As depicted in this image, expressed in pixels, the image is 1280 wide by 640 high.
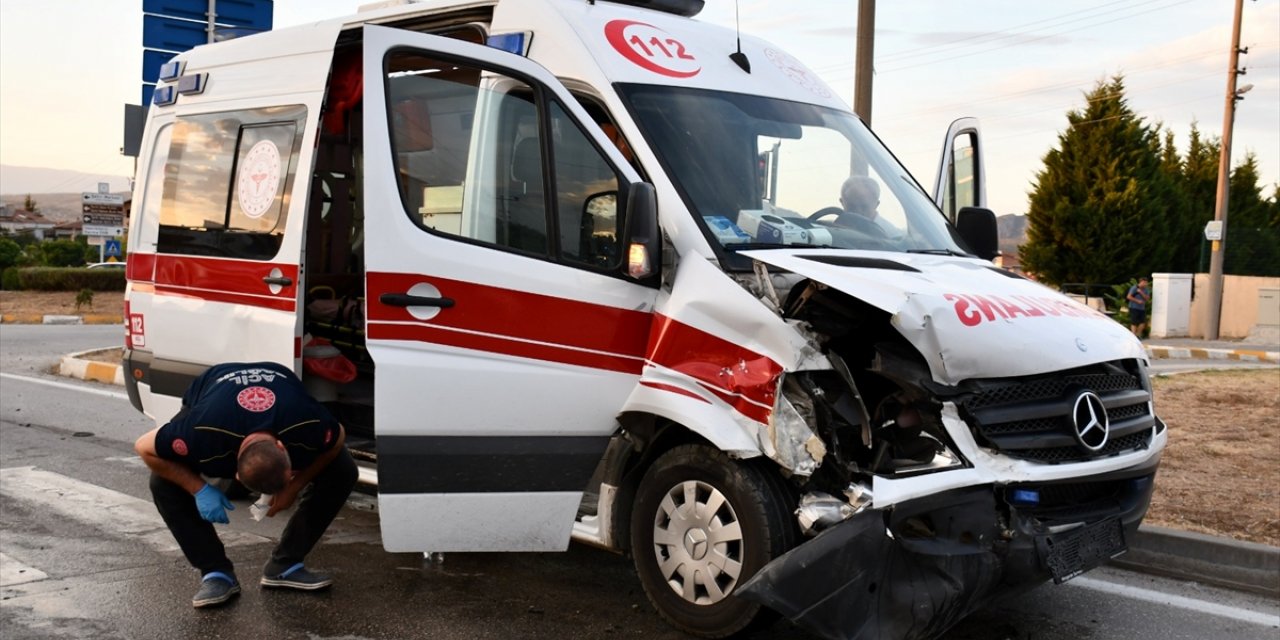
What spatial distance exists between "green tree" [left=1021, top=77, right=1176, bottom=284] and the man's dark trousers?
1131 inches

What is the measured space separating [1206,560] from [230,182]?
5223mm

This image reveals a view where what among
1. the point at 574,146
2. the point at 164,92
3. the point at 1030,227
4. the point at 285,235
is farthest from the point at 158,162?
the point at 1030,227

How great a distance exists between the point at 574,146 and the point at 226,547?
281 cm

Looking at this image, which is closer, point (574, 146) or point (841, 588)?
point (841, 588)

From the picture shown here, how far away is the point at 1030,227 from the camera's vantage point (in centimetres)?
3225

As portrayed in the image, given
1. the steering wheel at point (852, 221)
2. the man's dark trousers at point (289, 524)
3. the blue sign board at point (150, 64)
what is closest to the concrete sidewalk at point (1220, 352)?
the blue sign board at point (150, 64)

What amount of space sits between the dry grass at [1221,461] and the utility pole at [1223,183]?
49.7 ft

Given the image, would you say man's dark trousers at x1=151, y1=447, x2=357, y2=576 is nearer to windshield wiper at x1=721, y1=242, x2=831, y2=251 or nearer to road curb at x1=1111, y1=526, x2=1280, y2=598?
windshield wiper at x1=721, y1=242, x2=831, y2=251

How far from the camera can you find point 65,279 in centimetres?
3203

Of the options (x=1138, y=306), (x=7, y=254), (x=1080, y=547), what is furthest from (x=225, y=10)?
(x=7, y=254)

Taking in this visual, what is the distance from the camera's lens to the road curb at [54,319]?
76.2 feet

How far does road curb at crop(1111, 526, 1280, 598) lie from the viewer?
17.9ft

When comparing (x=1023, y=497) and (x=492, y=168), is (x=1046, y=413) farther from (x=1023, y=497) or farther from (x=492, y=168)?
(x=492, y=168)

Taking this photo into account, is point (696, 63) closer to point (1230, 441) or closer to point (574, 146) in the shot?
point (574, 146)
